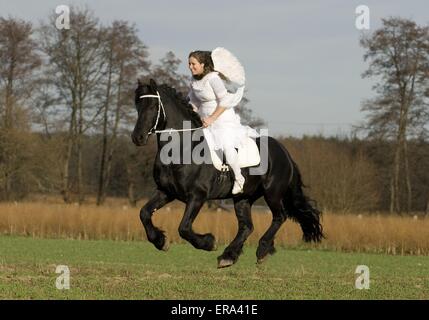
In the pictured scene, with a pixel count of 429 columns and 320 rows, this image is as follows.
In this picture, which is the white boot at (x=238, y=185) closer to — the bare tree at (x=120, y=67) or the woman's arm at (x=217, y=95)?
the woman's arm at (x=217, y=95)

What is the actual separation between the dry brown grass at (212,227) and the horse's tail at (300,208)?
16667 millimetres

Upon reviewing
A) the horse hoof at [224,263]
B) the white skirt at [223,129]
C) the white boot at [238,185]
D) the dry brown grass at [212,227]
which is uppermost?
the white skirt at [223,129]

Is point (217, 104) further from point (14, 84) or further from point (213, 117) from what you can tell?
point (14, 84)

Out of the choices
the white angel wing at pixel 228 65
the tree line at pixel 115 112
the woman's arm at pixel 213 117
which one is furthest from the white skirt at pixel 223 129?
the tree line at pixel 115 112

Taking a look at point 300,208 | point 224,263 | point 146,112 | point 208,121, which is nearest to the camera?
point 146,112

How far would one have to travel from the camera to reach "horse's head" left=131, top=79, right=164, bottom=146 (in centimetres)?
1048

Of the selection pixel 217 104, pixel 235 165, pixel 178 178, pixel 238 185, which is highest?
pixel 217 104

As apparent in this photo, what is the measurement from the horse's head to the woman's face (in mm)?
596

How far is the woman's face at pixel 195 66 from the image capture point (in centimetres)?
1109

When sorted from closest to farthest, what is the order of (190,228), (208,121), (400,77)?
(190,228)
(208,121)
(400,77)

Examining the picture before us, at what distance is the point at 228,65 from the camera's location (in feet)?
37.9

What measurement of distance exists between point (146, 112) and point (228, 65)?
5.37 ft

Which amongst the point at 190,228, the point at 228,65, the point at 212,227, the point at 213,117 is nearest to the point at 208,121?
the point at 213,117
